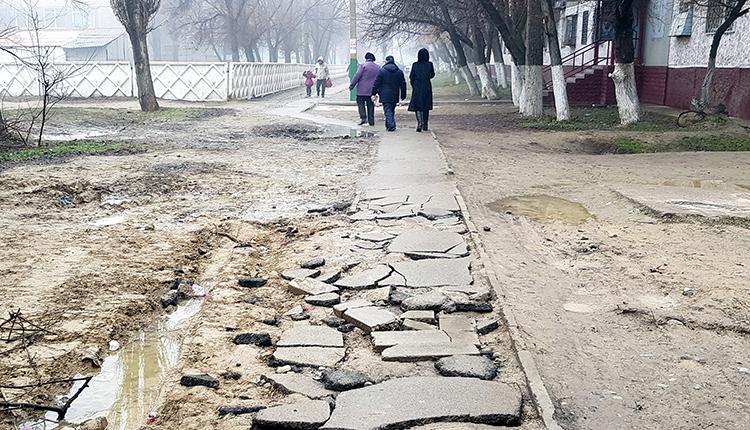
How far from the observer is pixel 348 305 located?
17.9ft

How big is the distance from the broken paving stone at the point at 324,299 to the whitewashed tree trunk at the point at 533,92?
14.7 m

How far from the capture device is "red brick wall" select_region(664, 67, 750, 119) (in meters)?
17.6

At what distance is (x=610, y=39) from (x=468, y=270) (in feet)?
73.6

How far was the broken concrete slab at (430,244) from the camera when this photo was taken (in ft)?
22.1

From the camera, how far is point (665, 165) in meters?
12.0

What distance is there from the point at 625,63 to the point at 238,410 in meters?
15.4

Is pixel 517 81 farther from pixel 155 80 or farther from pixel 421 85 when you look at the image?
pixel 155 80

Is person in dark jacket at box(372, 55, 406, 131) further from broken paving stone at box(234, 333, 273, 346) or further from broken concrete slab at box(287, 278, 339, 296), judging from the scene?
broken paving stone at box(234, 333, 273, 346)

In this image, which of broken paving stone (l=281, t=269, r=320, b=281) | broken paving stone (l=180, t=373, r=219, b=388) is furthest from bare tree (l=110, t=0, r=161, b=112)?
broken paving stone (l=180, t=373, r=219, b=388)

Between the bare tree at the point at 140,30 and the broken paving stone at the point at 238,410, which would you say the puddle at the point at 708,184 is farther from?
the bare tree at the point at 140,30

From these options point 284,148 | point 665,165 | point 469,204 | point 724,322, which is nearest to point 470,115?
point 284,148

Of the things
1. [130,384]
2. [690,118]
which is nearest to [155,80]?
[690,118]

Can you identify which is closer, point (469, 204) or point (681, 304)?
point (681, 304)

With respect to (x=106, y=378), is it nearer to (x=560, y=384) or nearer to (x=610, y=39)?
(x=560, y=384)
